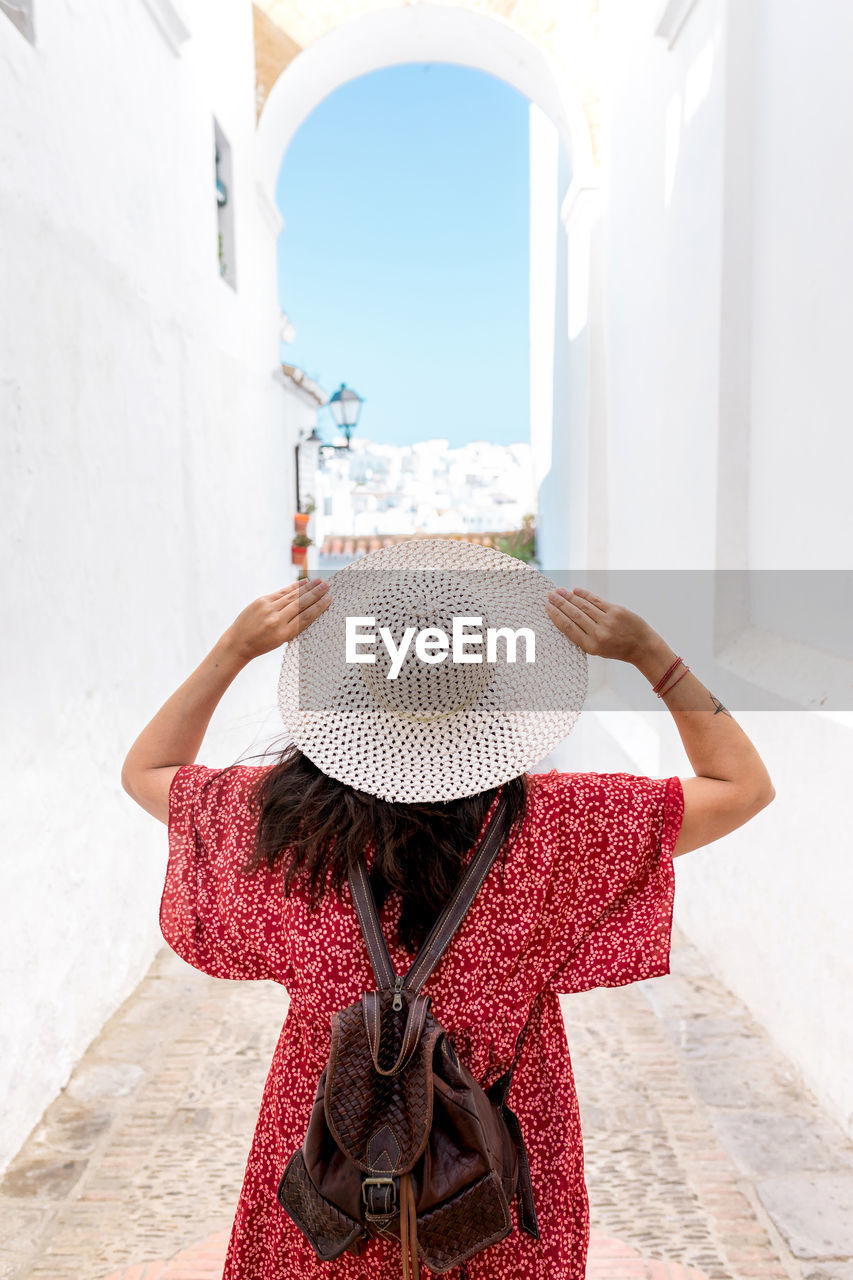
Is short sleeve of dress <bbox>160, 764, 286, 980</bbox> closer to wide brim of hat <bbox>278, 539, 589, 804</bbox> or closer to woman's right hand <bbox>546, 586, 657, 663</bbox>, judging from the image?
wide brim of hat <bbox>278, 539, 589, 804</bbox>

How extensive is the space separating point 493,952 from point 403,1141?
0.24 meters

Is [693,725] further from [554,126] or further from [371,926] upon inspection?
[554,126]

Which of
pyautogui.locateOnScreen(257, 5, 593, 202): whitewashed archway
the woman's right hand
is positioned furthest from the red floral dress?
pyautogui.locateOnScreen(257, 5, 593, 202): whitewashed archway

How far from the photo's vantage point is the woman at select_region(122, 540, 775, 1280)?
4.02 ft

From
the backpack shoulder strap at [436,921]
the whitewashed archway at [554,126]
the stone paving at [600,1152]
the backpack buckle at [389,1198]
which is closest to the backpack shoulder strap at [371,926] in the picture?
the backpack shoulder strap at [436,921]

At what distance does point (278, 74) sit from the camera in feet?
25.5

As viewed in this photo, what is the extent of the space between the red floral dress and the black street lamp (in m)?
9.11

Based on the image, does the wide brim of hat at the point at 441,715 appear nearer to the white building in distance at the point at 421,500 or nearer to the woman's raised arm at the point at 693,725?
the woman's raised arm at the point at 693,725

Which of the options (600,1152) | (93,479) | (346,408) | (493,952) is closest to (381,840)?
(493,952)

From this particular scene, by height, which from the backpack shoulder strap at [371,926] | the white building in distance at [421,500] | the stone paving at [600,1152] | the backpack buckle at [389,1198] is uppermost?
the white building in distance at [421,500]

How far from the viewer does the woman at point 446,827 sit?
122 centimetres

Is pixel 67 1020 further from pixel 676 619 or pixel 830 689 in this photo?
pixel 676 619

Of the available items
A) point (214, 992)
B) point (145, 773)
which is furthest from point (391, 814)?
point (214, 992)

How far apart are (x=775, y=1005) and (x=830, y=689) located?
1.17m
